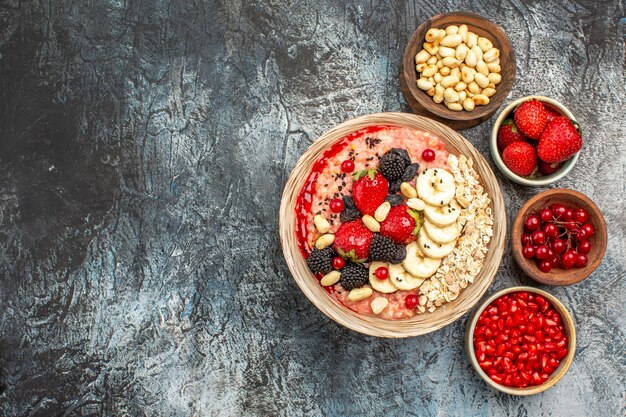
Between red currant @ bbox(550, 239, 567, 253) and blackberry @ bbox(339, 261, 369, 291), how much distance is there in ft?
2.56

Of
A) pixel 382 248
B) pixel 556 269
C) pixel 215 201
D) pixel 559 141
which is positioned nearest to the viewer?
pixel 382 248

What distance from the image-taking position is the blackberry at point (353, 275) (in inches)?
90.4

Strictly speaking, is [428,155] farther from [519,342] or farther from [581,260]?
[519,342]

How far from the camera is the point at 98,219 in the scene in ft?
8.70

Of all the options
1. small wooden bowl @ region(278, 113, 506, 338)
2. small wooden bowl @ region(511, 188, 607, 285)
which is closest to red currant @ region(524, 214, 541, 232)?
small wooden bowl @ region(511, 188, 607, 285)

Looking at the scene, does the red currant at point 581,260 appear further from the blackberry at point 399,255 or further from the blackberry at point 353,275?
the blackberry at point 353,275

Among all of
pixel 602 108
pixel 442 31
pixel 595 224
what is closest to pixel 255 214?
pixel 442 31

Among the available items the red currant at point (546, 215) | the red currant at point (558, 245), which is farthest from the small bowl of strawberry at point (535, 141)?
the red currant at point (558, 245)

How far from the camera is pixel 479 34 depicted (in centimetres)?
252

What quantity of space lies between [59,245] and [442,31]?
6.34 feet

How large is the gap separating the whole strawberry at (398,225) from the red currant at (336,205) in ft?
0.58

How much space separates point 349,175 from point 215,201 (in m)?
0.66

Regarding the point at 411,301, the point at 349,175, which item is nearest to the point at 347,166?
the point at 349,175

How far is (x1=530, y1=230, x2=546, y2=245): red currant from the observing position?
237cm
